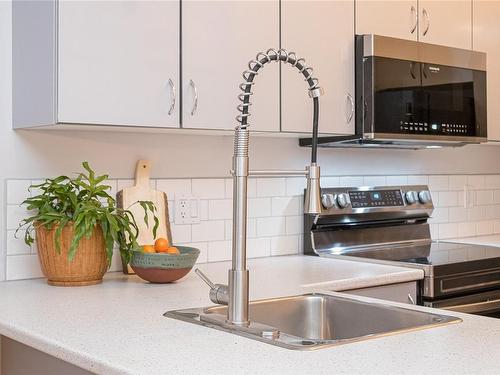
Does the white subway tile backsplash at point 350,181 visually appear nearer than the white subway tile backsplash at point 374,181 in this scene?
Yes

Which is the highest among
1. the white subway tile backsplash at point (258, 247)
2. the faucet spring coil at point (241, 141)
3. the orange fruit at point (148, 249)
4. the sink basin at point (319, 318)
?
the faucet spring coil at point (241, 141)

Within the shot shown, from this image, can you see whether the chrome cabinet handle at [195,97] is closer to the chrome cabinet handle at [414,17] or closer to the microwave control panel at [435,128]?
the microwave control panel at [435,128]

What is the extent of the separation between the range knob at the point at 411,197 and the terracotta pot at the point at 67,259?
1.65 metres

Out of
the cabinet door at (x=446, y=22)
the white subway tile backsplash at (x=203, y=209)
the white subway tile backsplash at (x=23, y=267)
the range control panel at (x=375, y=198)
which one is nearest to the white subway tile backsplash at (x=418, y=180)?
the range control panel at (x=375, y=198)

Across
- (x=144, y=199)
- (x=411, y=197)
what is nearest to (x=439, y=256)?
(x=411, y=197)

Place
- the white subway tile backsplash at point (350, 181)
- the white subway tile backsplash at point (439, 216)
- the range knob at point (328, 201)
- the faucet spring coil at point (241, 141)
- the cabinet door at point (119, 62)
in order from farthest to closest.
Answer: the white subway tile backsplash at point (439, 216)
the white subway tile backsplash at point (350, 181)
the range knob at point (328, 201)
the cabinet door at point (119, 62)
the faucet spring coil at point (241, 141)

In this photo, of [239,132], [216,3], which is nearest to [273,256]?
[216,3]

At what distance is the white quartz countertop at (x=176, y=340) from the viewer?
4.96 ft

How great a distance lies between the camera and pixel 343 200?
3.37 m

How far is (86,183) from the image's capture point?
276 centimetres

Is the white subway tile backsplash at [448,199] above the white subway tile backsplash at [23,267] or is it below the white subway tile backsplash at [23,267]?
above

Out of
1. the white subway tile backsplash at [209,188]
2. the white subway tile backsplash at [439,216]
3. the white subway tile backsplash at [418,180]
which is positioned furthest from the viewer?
the white subway tile backsplash at [439,216]

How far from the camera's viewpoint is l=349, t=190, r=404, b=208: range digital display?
3.44 meters

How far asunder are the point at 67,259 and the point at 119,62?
627 millimetres
